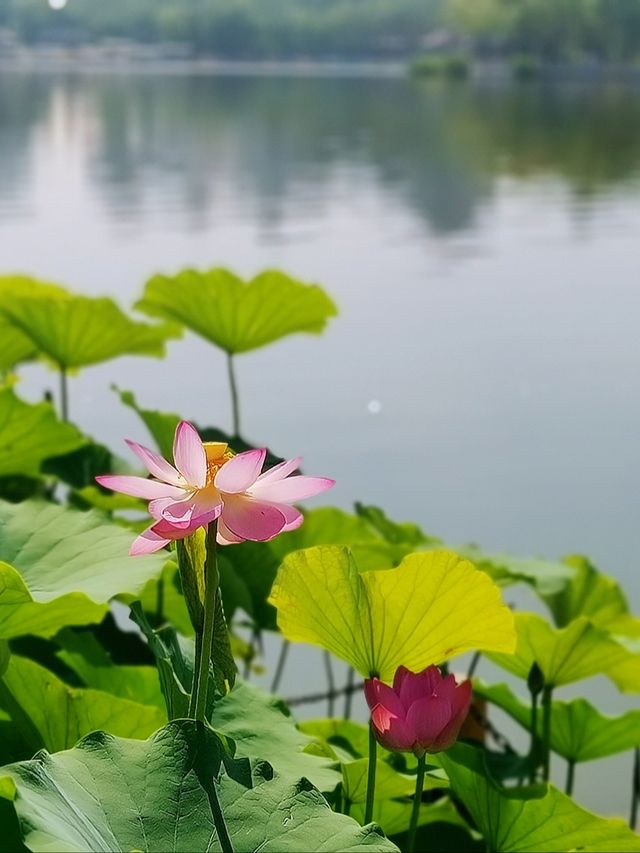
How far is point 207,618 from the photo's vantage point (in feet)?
1.36

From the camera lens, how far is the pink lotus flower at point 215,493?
1.30ft

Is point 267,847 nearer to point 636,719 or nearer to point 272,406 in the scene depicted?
point 636,719

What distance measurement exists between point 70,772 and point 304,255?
2518mm

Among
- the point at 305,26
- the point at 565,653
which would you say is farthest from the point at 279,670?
the point at 305,26

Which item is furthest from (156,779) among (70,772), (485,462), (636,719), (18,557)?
(485,462)

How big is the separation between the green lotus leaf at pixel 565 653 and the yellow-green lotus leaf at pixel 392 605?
0.26 m

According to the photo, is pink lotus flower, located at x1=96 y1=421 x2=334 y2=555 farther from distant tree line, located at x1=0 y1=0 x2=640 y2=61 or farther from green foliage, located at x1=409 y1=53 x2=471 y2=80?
green foliage, located at x1=409 y1=53 x2=471 y2=80

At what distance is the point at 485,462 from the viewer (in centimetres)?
183

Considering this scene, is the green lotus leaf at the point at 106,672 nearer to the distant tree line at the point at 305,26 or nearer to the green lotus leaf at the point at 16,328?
the green lotus leaf at the point at 16,328

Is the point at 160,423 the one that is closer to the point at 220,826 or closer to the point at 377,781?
the point at 377,781

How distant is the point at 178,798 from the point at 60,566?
0.27 m

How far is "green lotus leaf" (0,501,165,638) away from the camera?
612 millimetres

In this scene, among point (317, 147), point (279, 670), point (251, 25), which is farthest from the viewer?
point (251, 25)

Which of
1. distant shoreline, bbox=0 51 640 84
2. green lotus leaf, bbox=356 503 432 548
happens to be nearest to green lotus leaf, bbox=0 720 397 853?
green lotus leaf, bbox=356 503 432 548
